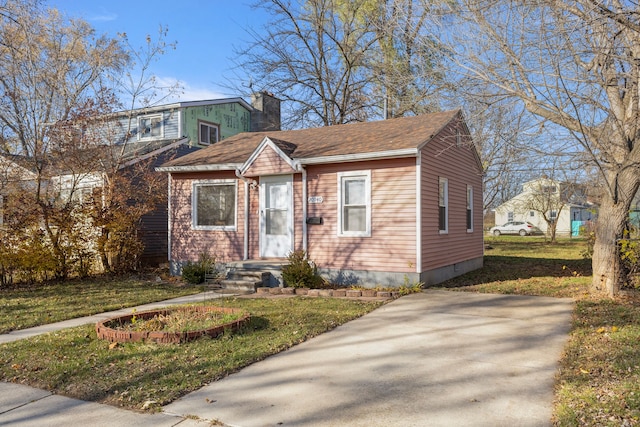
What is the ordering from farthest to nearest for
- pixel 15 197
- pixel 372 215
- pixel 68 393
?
pixel 15 197, pixel 372 215, pixel 68 393

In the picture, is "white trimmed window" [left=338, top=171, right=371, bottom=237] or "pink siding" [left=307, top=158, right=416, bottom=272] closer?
"pink siding" [left=307, top=158, right=416, bottom=272]

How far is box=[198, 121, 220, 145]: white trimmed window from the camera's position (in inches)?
833

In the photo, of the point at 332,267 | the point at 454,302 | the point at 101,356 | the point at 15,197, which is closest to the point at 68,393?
the point at 101,356

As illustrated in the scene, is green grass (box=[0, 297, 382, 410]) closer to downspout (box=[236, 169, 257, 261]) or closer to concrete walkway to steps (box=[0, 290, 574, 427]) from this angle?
concrete walkway to steps (box=[0, 290, 574, 427])

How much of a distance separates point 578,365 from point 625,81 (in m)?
5.69

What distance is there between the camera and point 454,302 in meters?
8.52

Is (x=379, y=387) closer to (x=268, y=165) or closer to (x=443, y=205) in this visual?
(x=268, y=165)

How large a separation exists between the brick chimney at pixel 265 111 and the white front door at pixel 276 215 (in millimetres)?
10854

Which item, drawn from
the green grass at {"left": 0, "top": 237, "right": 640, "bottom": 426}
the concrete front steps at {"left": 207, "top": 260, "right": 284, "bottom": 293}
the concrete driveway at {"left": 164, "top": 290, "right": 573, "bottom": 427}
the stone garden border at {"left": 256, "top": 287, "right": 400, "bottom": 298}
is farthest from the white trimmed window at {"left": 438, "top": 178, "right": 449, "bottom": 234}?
the concrete driveway at {"left": 164, "top": 290, "right": 573, "bottom": 427}

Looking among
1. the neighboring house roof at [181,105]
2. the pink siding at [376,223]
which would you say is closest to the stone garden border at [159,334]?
the pink siding at [376,223]

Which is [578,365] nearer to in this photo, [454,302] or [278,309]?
[454,302]

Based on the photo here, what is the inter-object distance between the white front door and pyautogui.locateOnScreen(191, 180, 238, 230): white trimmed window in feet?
3.18

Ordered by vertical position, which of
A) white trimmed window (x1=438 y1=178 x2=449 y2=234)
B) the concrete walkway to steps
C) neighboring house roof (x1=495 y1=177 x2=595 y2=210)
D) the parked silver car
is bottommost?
the concrete walkway to steps

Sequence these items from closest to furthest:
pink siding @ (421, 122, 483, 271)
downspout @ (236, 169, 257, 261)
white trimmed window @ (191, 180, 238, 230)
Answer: pink siding @ (421, 122, 483, 271)
downspout @ (236, 169, 257, 261)
white trimmed window @ (191, 180, 238, 230)
